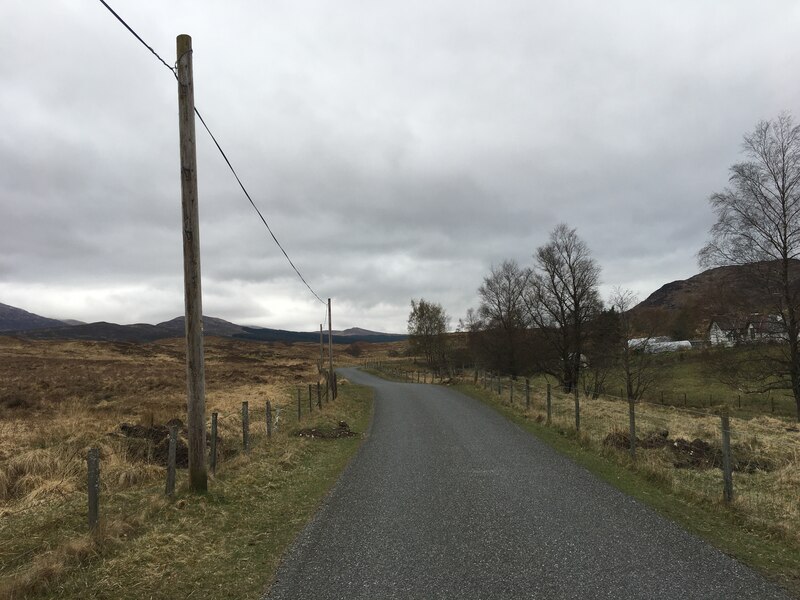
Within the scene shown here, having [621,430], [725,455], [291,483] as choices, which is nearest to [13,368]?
[291,483]

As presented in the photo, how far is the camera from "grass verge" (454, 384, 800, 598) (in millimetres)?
5039

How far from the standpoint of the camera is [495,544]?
5.68 metres

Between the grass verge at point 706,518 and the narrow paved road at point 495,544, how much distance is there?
9.6 inches

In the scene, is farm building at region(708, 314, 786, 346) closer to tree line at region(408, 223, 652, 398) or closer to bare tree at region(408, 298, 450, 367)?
tree line at region(408, 223, 652, 398)

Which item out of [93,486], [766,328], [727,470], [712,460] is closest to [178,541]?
[93,486]

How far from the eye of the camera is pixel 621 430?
13.0m

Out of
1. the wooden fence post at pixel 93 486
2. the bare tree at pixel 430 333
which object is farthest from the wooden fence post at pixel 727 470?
the bare tree at pixel 430 333

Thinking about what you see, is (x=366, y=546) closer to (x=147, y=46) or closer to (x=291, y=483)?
(x=291, y=483)

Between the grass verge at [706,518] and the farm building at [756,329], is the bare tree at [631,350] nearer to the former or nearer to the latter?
the farm building at [756,329]

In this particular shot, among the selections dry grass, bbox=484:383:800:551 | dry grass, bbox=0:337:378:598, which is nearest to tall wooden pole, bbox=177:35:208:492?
dry grass, bbox=0:337:378:598

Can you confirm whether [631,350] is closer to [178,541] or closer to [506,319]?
[506,319]

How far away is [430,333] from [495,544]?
60224mm

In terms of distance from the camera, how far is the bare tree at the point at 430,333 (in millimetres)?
64250

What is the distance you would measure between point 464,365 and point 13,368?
47035 mm
